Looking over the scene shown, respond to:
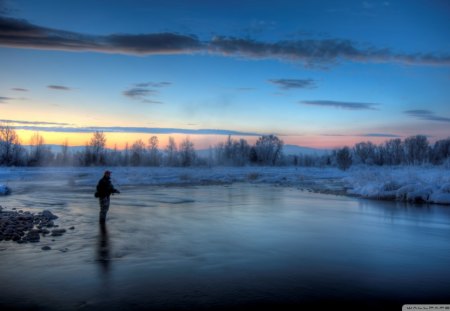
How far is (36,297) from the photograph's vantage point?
6414 mm

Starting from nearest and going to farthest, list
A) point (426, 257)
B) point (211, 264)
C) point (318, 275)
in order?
point (318, 275)
point (211, 264)
point (426, 257)

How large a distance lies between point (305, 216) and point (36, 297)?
Result: 39.3 ft

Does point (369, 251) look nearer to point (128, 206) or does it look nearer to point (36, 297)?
point (36, 297)

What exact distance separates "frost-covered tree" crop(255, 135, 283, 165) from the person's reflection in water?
12251 cm

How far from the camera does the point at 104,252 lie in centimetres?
952

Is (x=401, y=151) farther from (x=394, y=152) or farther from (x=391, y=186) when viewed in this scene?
(x=391, y=186)

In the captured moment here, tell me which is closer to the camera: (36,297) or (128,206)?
(36,297)

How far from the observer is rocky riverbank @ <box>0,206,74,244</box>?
35.9 feet

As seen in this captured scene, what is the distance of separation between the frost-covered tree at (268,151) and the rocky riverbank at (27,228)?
4754 inches

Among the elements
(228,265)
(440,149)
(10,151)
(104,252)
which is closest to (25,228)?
(104,252)

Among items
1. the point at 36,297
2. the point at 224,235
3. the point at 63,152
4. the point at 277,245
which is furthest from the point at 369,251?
the point at 63,152

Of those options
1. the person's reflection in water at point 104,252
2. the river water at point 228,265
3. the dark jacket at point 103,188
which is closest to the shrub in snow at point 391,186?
the river water at point 228,265

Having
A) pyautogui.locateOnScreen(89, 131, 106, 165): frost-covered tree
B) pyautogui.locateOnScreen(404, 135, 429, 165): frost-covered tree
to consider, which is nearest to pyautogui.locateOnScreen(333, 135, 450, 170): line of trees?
pyautogui.locateOnScreen(404, 135, 429, 165): frost-covered tree

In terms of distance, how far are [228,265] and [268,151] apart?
128 meters
